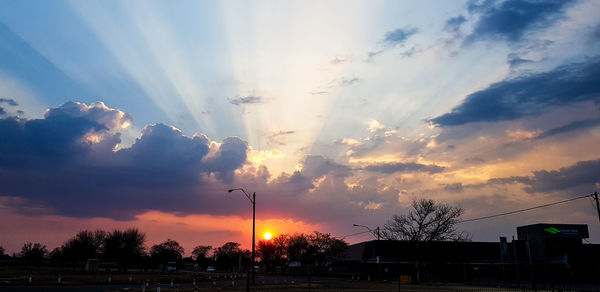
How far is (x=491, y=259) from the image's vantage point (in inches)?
3688

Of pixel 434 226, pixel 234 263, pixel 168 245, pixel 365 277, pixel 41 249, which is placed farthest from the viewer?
pixel 168 245

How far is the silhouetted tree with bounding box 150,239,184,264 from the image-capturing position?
570ft

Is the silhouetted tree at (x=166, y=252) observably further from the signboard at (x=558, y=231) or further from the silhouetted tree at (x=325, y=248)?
the signboard at (x=558, y=231)

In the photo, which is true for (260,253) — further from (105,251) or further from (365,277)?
(365,277)

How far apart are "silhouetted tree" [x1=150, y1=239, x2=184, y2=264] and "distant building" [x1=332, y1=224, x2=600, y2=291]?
99165 mm

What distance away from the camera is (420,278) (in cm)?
7931

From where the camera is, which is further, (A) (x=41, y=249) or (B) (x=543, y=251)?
(A) (x=41, y=249)

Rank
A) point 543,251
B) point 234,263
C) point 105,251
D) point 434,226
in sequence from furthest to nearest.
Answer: point 234,263 < point 105,251 < point 543,251 < point 434,226

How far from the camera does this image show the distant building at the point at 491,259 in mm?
83500

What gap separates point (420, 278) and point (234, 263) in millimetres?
115122

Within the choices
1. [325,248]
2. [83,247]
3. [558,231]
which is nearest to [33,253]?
[83,247]

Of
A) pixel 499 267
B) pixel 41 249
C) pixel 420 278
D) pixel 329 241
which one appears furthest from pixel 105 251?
pixel 499 267

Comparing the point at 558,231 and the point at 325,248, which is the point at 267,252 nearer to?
the point at 325,248

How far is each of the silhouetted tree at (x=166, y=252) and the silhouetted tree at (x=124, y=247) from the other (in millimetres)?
39014
